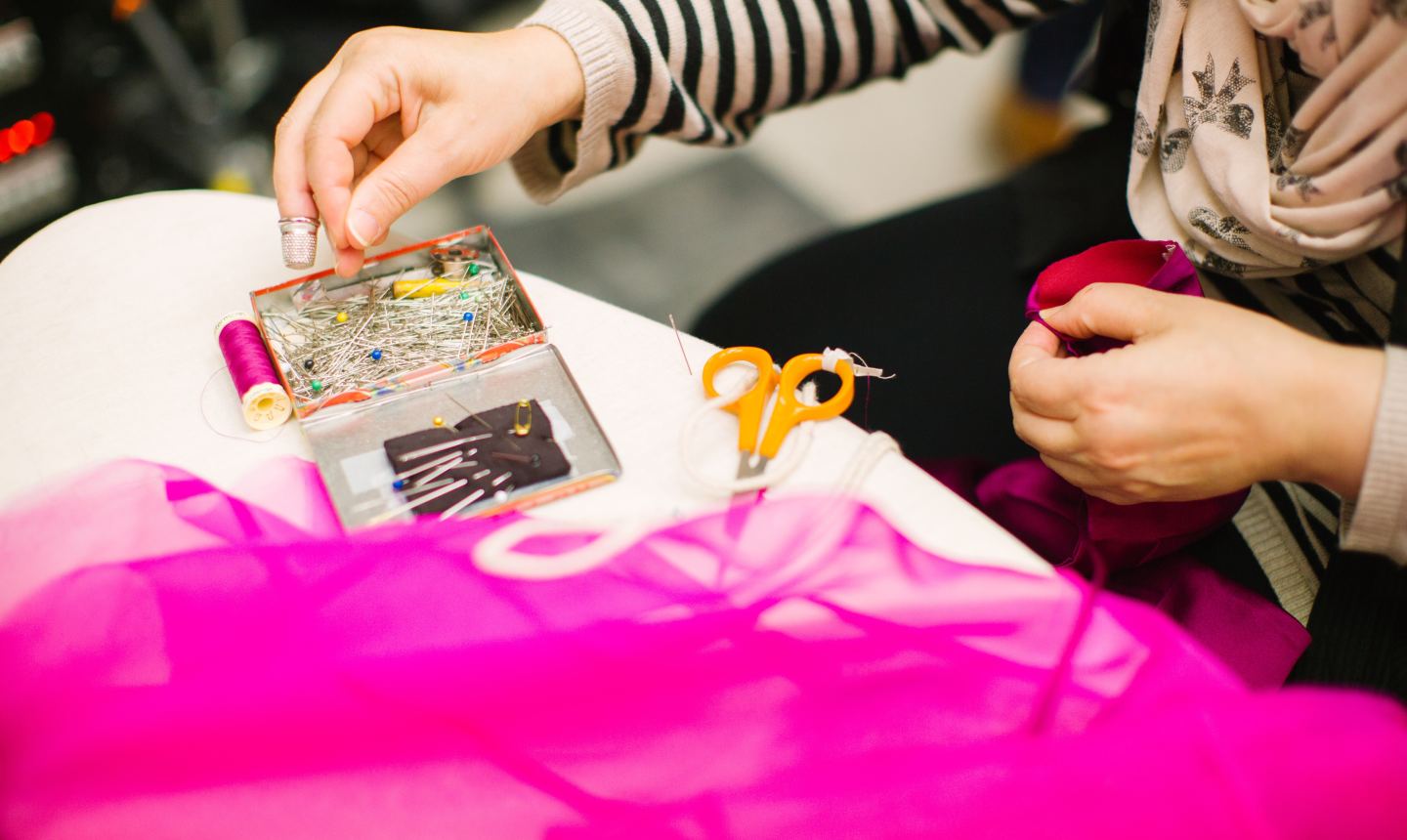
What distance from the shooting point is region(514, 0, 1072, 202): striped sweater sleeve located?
32.4 inches

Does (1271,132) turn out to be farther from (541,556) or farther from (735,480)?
(541,556)

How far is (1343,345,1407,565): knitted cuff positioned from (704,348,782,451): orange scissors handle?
13.3 inches

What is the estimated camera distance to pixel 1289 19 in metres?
0.64

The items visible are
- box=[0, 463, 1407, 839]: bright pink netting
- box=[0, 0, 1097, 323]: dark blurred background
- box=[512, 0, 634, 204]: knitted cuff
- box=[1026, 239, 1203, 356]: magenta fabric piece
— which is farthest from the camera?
box=[0, 0, 1097, 323]: dark blurred background

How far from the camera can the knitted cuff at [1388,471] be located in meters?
0.56

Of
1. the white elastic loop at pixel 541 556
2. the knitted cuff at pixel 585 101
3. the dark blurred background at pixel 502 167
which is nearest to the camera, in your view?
the white elastic loop at pixel 541 556

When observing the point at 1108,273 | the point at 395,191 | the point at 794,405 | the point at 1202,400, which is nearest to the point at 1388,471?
the point at 1202,400

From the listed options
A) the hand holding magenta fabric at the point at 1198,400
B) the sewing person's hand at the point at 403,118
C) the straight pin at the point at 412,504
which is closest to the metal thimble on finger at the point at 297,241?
the sewing person's hand at the point at 403,118

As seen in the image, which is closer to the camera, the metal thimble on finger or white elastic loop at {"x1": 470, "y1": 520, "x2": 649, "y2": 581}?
white elastic loop at {"x1": 470, "y1": 520, "x2": 649, "y2": 581}

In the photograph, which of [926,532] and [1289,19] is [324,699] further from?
[1289,19]

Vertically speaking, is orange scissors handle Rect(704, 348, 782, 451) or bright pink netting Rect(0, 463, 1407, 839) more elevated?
orange scissors handle Rect(704, 348, 782, 451)

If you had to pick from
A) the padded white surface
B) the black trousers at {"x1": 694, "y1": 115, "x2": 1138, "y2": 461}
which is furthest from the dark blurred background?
the padded white surface

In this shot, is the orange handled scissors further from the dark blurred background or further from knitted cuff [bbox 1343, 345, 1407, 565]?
the dark blurred background

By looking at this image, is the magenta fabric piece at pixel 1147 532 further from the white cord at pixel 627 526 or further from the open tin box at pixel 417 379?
the open tin box at pixel 417 379
